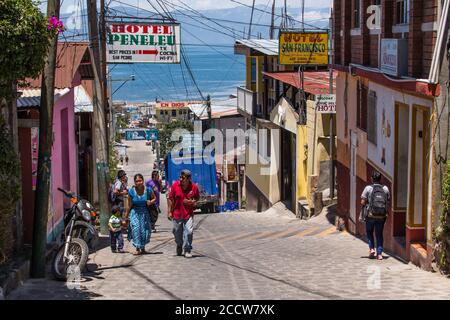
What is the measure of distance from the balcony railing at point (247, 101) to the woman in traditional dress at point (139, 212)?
24750mm

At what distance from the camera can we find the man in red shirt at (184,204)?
13.1 meters

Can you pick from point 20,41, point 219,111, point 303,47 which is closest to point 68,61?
point 20,41

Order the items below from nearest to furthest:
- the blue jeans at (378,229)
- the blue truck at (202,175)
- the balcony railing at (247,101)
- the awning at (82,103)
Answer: the blue jeans at (378,229) < the awning at (82,103) < the blue truck at (202,175) < the balcony railing at (247,101)

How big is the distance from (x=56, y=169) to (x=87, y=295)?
682 cm

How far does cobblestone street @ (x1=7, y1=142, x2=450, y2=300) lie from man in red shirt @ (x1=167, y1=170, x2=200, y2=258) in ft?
1.59

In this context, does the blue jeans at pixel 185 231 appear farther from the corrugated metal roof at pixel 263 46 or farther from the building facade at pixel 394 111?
the corrugated metal roof at pixel 263 46

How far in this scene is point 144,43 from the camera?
23453mm

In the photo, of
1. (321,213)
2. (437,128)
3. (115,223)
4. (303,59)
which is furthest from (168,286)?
(303,59)

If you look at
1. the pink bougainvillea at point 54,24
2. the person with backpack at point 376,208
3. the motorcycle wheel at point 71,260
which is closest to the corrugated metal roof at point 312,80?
the person with backpack at point 376,208

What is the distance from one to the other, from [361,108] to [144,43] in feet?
26.9

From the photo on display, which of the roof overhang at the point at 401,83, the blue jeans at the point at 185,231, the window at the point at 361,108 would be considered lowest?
the blue jeans at the point at 185,231

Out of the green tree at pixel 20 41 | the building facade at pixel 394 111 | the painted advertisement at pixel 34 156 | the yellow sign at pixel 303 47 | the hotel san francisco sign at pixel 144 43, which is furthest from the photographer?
the yellow sign at pixel 303 47

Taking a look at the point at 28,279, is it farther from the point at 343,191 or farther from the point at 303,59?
the point at 303,59

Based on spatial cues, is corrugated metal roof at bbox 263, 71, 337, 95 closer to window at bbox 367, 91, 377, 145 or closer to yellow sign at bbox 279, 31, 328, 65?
yellow sign at bbox 279, 31, 328, 65
